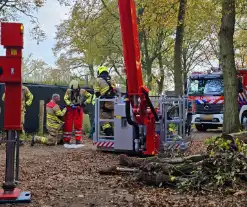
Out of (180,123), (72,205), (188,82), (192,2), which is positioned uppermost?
(192,2)

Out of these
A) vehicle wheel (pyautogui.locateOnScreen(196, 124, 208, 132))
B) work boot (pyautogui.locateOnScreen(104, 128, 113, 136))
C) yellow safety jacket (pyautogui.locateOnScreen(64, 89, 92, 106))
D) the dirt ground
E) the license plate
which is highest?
yellow safety jacket (pyautogui.locateOnScreen(64, 89, 92, 106))

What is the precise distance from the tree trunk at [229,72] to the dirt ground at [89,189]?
4682 mm

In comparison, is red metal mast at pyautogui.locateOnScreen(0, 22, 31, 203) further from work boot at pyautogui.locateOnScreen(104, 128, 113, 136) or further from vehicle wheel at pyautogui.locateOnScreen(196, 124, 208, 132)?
vehicle wheel at pyautogui.locateOnScreen(196, 124, 208, 132)

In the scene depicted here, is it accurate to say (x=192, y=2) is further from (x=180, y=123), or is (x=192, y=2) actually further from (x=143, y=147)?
(x=143, y=147)

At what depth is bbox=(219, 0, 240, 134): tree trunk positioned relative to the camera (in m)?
11.8

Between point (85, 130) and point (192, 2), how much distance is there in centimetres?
650

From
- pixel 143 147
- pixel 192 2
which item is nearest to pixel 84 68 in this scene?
pixel 192 2

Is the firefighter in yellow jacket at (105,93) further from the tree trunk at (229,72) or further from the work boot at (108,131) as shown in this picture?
the tree trunk at (229,72)

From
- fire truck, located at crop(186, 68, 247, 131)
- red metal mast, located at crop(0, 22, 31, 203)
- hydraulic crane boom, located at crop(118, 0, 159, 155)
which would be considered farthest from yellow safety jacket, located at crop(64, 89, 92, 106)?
fire truck, located at crop(186, 68, 247, 131)

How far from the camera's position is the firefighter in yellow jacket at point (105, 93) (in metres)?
10.4

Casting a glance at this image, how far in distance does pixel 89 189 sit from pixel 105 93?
4679 millimetres

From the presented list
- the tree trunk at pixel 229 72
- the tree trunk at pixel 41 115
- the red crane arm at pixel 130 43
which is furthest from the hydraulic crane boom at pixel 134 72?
the tree trunk at pixel 41 115

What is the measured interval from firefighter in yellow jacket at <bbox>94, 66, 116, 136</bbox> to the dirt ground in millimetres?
1577

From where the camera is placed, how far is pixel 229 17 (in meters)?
11.7
